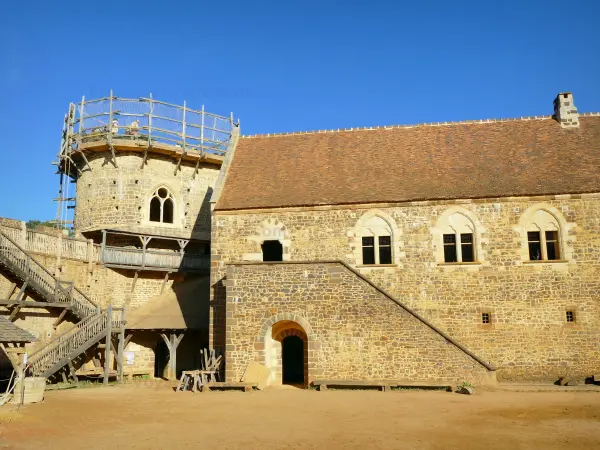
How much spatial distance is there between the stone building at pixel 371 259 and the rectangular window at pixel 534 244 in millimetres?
64

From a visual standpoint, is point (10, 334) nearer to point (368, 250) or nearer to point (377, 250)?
point (368, 250)

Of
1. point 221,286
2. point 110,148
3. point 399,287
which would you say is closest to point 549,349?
point 399,287

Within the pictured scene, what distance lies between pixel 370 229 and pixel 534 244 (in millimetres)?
6194

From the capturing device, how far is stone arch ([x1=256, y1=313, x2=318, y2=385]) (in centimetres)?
1848

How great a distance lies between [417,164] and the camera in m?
22.7

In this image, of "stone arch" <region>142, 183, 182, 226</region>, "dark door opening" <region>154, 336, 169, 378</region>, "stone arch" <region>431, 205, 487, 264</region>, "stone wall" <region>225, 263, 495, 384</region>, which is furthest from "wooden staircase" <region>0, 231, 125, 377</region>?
"stone arch" <region>431, 205, 487, 264</region>

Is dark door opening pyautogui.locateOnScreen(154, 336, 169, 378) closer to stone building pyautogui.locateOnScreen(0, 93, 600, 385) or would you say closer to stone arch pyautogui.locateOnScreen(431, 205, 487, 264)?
stone building pyautogui.locateOnScreen(0, 93, 600, 385)

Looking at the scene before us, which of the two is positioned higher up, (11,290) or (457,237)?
(457,237)

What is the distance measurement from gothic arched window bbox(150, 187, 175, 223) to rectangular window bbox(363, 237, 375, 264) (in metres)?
11.0

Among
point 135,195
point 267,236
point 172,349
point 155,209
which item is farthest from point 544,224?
point 135,195

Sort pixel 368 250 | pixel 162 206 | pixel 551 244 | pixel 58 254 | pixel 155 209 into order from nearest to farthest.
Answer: pixel 551 244 < pixel 368 250 < pixel 58 254 < pixel 162 206 < pixel 155 209

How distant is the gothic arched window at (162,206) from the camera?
2735 centimetres

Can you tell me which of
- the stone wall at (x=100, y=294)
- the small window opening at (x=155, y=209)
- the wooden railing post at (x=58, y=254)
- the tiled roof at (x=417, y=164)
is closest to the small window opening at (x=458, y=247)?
the tiled roof at (x=417, y=164)

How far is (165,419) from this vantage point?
44.6 ft
